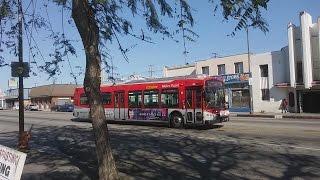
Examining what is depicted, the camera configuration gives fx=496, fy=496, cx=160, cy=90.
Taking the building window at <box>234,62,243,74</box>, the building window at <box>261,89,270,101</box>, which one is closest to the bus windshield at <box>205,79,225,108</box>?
the building window at <box>261,89,270,101</box>

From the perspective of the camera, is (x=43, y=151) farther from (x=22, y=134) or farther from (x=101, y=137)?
(x=101, y=137)

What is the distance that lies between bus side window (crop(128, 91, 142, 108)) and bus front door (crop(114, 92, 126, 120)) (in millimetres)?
741

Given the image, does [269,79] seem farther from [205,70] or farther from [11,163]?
[11,163]

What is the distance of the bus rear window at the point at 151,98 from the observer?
27.6m

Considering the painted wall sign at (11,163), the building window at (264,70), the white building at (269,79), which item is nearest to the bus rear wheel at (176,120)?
the painted wall sign at (11,163)

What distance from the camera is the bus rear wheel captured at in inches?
1019

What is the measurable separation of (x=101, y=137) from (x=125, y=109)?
67.9 feet

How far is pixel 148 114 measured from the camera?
1100 inches

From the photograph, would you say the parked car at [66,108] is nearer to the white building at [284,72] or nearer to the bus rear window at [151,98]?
the white building at [284,72]

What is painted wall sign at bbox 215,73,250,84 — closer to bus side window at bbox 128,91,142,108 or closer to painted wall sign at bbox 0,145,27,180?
bus side window at bbox 128,91,142,108

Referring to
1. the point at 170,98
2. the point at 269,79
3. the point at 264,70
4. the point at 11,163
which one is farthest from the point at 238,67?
the point at 11,163

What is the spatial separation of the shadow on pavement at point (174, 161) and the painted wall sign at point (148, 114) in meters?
7.43

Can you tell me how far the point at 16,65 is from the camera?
47.8ft

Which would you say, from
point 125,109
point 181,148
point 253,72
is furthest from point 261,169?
point 253,72
